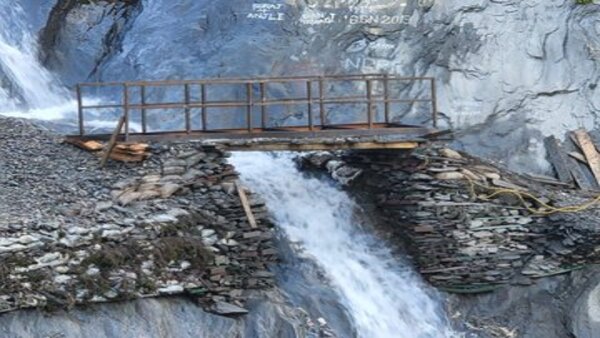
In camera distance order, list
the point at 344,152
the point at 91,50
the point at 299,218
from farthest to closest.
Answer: the point at 91,50 < the point at 344,152 < the point at 299,218

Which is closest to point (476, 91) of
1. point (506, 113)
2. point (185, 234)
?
point (506, 113)

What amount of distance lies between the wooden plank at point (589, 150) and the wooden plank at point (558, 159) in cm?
39

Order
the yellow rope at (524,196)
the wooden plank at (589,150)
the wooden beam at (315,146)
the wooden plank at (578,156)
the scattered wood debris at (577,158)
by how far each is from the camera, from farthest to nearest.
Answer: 1. the wooden plank at (578,156)
2. the wooden plank at (589,150)
3. the scattered wood debris at (577,158)
4. the yellow rope at (524,196)
5. the wooden beam at (315,146)

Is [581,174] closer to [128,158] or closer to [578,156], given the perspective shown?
[578,156]

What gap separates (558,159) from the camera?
1956 cm

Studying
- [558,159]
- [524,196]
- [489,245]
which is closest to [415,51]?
[558,159]

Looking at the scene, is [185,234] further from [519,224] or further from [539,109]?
[539,109]

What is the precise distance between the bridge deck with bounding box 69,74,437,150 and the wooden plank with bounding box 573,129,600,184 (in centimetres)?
285

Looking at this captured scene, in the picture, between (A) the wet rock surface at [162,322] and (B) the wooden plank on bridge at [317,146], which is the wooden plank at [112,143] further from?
(A) the wet rock surface at [162,322]

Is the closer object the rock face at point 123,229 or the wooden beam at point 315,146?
the rock face at point 123,229

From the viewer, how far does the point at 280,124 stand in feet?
64.2

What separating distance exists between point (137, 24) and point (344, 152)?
5941 millimetres

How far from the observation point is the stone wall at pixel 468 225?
53.4 feet

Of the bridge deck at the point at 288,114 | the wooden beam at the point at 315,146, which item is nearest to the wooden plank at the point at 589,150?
the bridge deck at the point at 288,114
